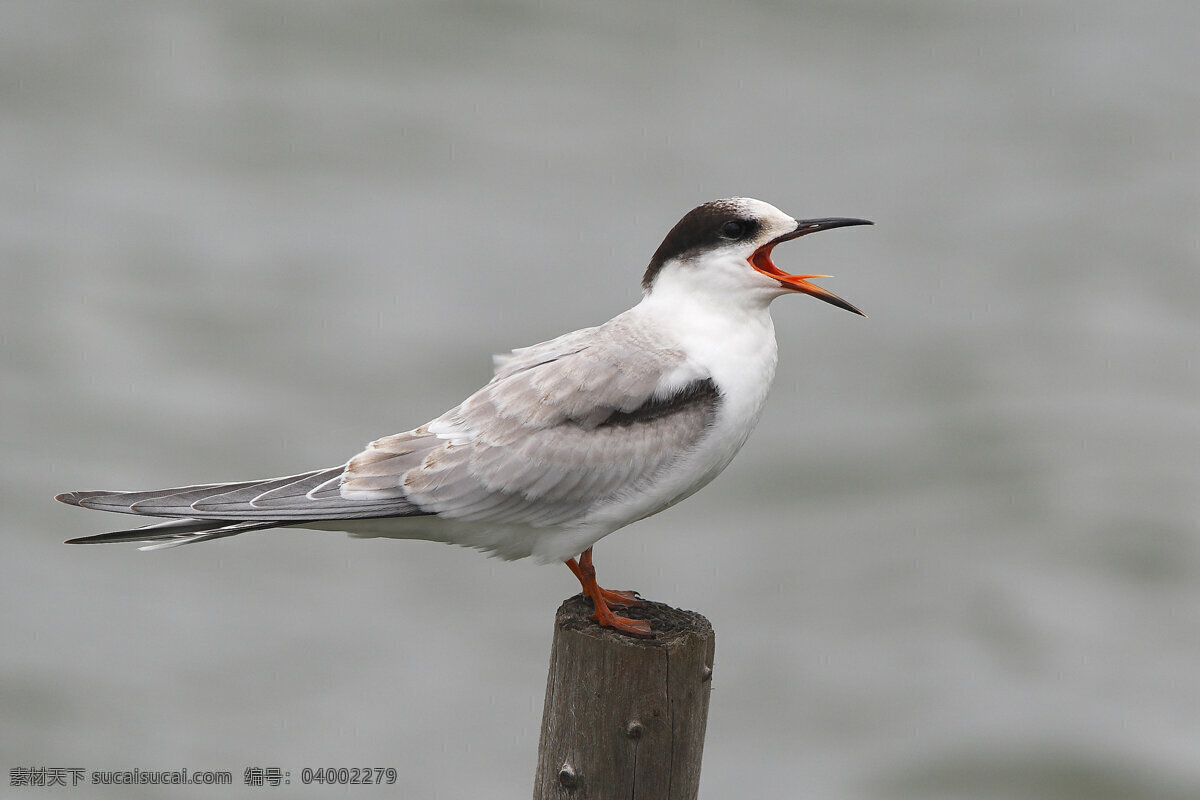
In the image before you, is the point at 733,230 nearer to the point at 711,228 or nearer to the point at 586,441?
the point at 711,228

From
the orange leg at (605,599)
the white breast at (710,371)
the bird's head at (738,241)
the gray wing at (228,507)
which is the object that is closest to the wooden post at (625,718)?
the orange leg at (605,599)

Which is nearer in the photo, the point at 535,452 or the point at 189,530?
the point at 189,530

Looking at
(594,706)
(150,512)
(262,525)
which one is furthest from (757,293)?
(150,512)

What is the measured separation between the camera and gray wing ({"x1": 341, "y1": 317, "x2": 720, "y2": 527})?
4531mm

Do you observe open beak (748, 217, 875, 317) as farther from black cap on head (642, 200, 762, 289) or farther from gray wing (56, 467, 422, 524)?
gray wing (56, 467, 422, 524)

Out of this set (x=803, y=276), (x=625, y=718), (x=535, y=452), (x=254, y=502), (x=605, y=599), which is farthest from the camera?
(x=605, y=599)

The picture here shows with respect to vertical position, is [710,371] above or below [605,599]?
above

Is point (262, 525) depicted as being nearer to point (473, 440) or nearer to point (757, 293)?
point (473, 440)

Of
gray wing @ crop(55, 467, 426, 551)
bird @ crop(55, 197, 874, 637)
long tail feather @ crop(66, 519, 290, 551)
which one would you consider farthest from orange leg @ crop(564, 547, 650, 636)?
long tail feather @ crop(66, 519, 290, 551)

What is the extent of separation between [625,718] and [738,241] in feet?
5.20

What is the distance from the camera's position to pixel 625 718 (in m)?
4.30

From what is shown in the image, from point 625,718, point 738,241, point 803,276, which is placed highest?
point 738,241

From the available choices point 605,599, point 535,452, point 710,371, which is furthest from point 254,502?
point 710,371

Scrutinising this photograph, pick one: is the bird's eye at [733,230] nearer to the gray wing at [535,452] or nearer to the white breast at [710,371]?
the white breast at [710,371]
